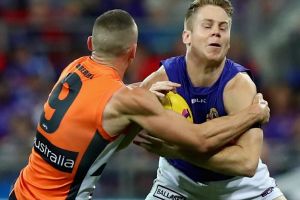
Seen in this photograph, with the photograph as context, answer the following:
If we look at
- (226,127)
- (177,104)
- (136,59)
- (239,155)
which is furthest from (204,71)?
(136,59)

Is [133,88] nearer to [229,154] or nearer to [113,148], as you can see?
[113,148]

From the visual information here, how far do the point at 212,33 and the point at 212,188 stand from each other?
1.22 meters

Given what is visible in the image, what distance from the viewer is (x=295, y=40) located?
13188 millimetres

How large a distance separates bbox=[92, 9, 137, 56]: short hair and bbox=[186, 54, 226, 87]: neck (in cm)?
71

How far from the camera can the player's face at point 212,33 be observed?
6.30m

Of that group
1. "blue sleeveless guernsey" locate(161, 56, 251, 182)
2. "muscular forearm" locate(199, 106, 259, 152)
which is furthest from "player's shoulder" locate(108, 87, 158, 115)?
"blue sleeveless guernsey" locate(161, 56, 251, 182)

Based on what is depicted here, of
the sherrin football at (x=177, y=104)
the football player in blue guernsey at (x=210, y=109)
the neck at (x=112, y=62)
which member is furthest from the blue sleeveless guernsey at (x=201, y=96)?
the neck at (x=112, y=62)

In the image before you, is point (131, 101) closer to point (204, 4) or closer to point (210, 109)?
point (210, 109)

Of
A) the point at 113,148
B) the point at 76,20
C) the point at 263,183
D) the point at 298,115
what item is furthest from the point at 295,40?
the point at 113,148

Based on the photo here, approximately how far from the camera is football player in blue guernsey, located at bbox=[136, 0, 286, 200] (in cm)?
610

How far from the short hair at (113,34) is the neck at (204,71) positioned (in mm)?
712

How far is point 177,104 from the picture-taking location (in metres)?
6.21

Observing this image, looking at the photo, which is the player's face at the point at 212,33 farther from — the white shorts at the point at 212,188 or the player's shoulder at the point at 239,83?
the white shorts at the point at 212,188

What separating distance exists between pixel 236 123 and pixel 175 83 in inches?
20.8
